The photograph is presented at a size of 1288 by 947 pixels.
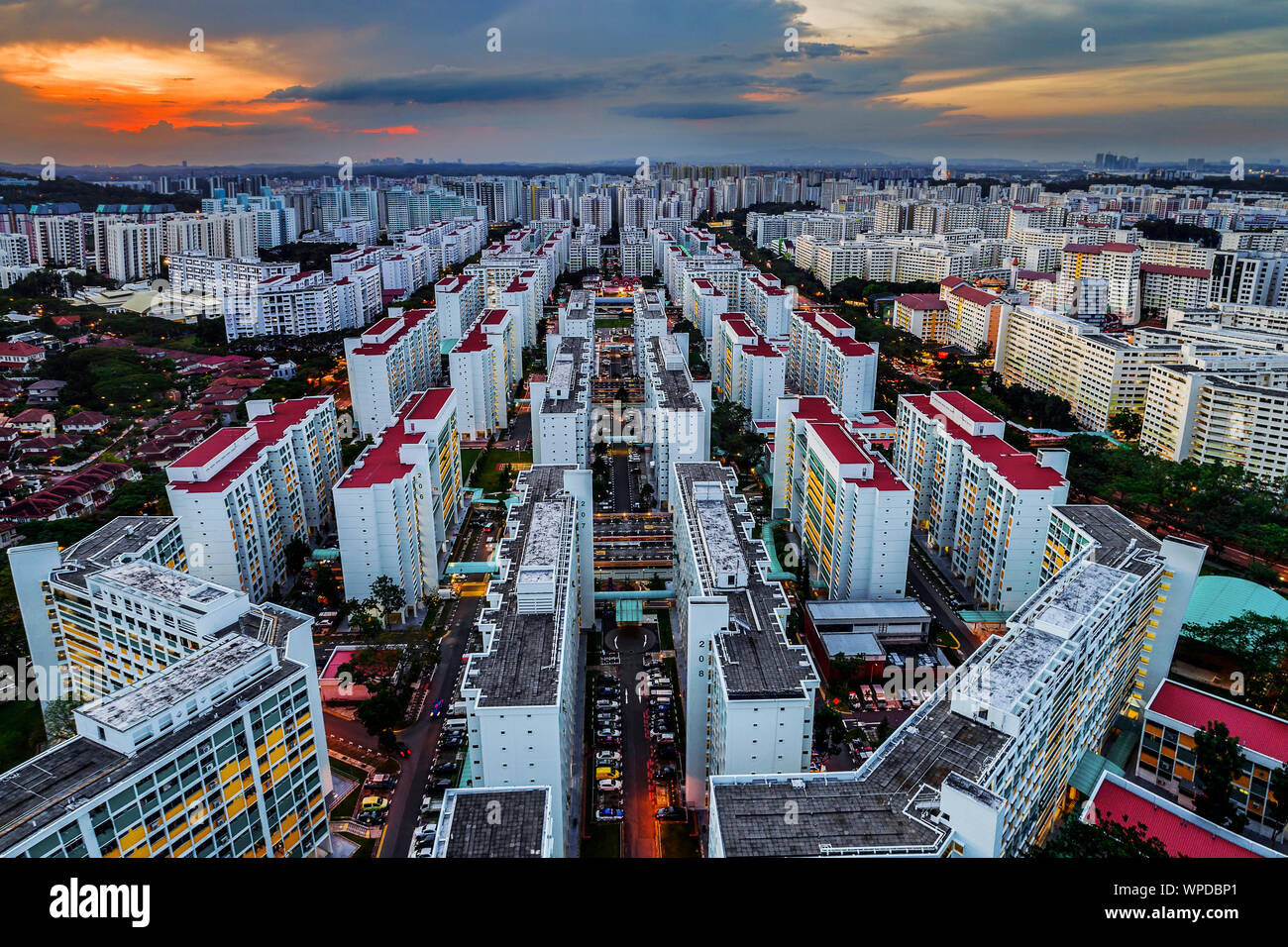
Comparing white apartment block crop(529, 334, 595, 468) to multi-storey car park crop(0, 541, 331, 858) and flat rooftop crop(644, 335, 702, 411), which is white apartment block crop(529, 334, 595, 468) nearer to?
flat rooftop crop(644, 335, 702, 411)

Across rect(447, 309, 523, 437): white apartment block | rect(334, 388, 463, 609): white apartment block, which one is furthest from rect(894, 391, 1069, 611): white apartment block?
rect(447, 309, 523, 437): white apartment block

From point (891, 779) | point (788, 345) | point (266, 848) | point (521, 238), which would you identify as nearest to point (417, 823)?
point (266, 848)

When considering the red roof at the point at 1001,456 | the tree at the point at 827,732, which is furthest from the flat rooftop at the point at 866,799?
the red roof at the point at 1001,456

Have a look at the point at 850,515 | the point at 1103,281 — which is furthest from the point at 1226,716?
the point at 1103,281

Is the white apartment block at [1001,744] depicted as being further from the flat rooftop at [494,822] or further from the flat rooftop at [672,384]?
the flat rooftop at [672,384]

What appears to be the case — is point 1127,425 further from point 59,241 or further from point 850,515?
point 59,241

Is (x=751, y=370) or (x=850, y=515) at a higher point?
(x=751, y=370)
